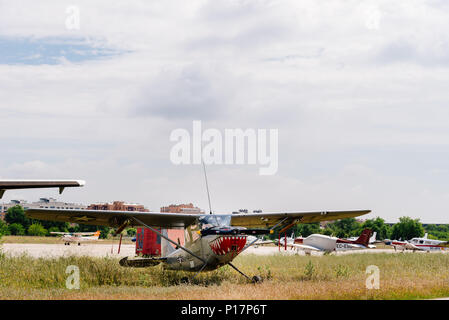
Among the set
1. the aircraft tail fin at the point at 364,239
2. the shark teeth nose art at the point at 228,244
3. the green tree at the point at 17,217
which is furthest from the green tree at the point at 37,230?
the shark teeth nose art at the point at 228,244

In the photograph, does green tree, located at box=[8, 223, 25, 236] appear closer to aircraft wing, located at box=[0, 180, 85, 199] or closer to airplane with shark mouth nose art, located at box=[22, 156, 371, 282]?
airplane with shark mouth nose art, located at box=[22, 156, 371, 282]

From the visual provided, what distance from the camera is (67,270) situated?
1936cm

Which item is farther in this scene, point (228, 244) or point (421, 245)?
point (421, 245)

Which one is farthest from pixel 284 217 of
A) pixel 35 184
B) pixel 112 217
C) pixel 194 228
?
pixel 35 184

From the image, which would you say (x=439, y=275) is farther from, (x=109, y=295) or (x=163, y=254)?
(x=109, y=295)

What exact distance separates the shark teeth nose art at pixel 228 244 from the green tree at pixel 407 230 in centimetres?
11033

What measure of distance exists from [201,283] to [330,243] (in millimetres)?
34130

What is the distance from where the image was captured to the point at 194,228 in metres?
20.1

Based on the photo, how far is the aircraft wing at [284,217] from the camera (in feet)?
69.7

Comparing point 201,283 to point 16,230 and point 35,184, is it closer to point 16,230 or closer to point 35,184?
point 35,184

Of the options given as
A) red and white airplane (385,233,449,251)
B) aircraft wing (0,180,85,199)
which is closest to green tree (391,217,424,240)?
red and white airplane (385,233,449,251)

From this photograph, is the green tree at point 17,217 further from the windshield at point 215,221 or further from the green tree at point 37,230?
the windshield at point 215,221
